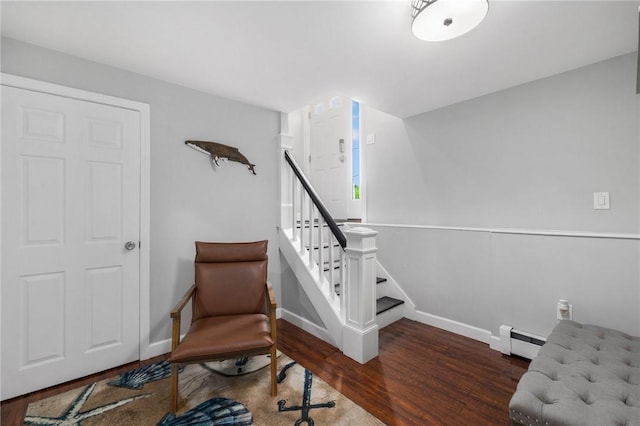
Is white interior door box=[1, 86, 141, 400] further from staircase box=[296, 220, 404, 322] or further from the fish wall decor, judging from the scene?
staircase box=[296, 220, 404, 322]

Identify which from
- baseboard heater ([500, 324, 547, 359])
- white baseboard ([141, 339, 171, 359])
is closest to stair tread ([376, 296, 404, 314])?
baseboard heater ([500, 324, 547, 359])

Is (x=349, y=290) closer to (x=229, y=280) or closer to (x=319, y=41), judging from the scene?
(x=229, y=280)

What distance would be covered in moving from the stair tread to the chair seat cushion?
1.33 meters

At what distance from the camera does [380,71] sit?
211 cm

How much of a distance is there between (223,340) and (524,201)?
8.72 feet

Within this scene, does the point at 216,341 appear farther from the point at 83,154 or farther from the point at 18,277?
the point at 83,154

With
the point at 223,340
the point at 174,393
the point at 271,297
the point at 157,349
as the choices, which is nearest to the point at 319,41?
the point at 271,297

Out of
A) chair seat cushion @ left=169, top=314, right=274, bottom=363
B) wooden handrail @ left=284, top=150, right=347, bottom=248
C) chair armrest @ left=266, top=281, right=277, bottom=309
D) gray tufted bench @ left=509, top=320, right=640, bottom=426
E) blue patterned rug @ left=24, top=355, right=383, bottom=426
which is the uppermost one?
wooden handrail @ left=284, top=150, right=347, bottom=248

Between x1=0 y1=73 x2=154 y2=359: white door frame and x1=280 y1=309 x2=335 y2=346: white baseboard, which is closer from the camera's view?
x1=0 y1=73 x2=154 y2=359: white door frame

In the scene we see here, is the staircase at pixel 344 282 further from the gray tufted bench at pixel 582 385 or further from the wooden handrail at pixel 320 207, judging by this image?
the gray tufted bench at pixel 582 385

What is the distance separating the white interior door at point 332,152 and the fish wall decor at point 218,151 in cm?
154

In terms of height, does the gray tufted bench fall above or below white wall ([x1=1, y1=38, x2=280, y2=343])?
below

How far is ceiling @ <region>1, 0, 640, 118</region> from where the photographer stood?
4.85ft

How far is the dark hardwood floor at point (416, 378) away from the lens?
1.57 m
